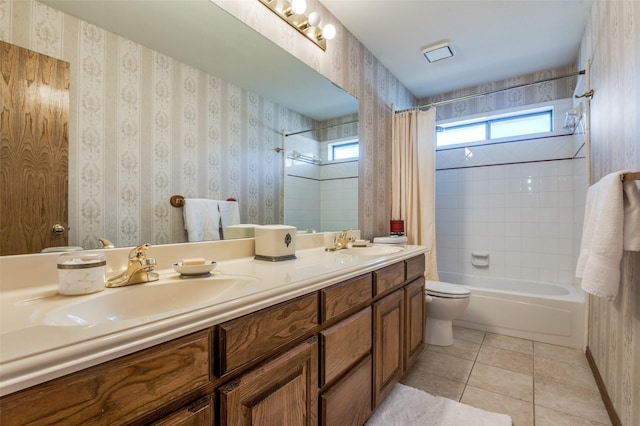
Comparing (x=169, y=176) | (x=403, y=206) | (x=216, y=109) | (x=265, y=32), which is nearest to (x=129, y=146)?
(x=169, y=176)

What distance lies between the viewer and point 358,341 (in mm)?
1215

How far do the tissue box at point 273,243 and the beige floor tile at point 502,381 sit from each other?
55.4 inches

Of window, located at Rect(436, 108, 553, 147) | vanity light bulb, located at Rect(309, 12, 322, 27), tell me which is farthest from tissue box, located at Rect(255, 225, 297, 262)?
window, located at Rect(436, 108, 553, 147)

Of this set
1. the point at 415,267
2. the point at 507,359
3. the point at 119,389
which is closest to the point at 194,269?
the point at 119,389

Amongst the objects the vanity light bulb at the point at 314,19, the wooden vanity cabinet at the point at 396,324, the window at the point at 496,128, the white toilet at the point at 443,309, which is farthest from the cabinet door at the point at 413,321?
the window at the point at 496,128

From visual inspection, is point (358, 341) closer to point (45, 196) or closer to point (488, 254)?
point (45, 196)

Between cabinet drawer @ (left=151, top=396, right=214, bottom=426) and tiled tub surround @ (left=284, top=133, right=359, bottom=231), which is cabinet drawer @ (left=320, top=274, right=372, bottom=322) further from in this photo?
tiled tub surround @ (left=284, top=133, right=359, bottom=231)

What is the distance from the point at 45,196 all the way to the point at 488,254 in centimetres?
347

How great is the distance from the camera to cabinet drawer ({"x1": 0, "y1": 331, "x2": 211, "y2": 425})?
417 mm

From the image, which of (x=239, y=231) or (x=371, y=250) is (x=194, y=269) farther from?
(x=371, y=250)

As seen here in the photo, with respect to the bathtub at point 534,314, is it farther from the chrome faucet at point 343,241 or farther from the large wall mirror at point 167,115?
the large wall mirror at point 167,115

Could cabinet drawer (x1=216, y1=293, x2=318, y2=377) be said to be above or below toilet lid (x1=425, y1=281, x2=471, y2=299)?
above

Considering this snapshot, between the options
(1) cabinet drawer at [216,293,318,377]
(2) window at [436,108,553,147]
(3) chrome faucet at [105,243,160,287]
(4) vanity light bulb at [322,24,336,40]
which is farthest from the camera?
(2) window at [436,108,553,147]

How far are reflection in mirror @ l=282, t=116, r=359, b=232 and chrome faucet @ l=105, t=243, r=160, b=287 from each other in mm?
835
